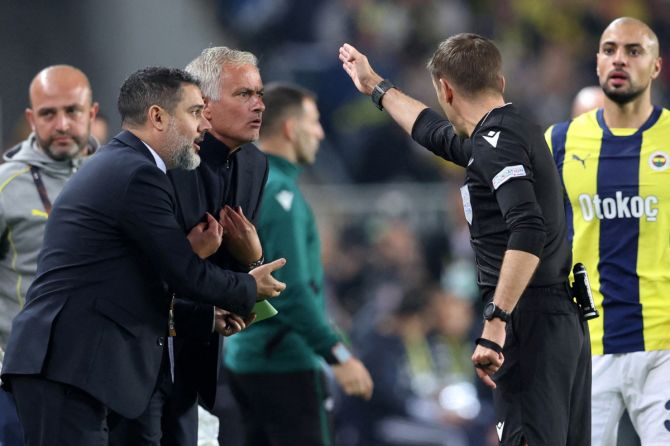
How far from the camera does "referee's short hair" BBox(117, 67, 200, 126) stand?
400 centimetres

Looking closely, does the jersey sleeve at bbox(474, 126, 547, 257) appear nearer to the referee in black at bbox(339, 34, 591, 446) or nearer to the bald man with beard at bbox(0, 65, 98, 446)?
the referee in black at bbox(339, 34, 591, 446)

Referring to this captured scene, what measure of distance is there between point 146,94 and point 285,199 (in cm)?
186

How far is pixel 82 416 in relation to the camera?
12.3 ft

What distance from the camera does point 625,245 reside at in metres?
5.04

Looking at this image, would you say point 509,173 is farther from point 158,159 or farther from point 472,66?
point 158,159

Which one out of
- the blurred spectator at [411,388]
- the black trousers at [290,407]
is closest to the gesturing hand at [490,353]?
the black trousers at [290,407]

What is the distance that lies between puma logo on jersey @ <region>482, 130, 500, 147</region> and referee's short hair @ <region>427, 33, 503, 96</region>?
0.22 metres

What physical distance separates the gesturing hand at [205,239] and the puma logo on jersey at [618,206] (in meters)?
1.79

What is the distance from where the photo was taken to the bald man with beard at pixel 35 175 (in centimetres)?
510

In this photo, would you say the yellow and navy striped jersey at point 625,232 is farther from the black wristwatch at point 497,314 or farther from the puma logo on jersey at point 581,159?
the black wristwatch at point 497,314

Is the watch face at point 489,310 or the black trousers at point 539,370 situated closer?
the watch face at point 489,310

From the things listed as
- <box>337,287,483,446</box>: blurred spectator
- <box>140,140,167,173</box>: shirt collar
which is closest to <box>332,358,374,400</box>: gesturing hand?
<box>140,140,167,173</box>: shirt collar

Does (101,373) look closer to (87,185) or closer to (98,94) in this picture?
(87,185)

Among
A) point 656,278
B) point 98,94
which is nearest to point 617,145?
point 656,278
